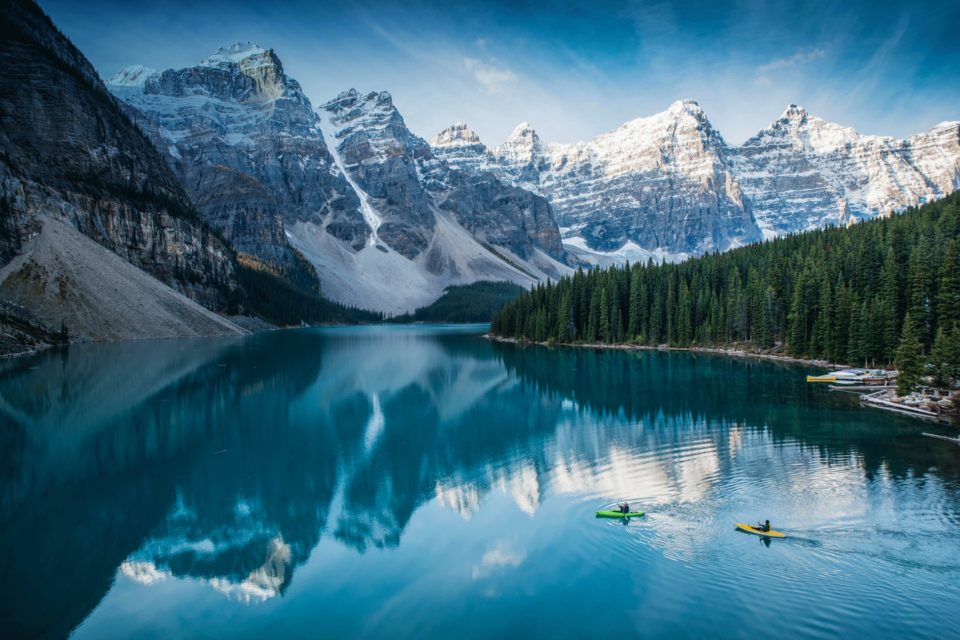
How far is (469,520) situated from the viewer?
67.9 feet

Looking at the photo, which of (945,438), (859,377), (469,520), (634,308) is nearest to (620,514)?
(469,520)

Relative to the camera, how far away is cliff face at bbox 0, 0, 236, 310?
298 ft

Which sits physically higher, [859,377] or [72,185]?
[72,185]

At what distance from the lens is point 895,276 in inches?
2208

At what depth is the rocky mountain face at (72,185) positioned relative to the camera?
78938mm

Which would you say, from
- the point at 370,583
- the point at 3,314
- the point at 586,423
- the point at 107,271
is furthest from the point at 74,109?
the point at 370,583

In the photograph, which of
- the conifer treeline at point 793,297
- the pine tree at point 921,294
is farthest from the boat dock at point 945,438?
the pine tree at point 921,294

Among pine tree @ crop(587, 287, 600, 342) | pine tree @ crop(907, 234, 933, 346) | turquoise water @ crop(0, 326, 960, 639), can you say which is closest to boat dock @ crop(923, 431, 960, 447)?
turquoise water @ crop(0, 326, 960, 639)

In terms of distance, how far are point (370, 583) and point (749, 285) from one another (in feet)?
244

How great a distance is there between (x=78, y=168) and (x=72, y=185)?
16.8 ft

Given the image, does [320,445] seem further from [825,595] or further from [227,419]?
[825,595]

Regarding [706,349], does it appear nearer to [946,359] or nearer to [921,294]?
[921,294]

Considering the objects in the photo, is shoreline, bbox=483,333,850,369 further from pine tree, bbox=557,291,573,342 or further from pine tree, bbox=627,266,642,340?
pine tree, bbox=627,266,642,340

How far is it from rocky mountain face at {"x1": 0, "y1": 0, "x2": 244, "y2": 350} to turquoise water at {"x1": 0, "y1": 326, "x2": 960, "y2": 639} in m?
46.9
